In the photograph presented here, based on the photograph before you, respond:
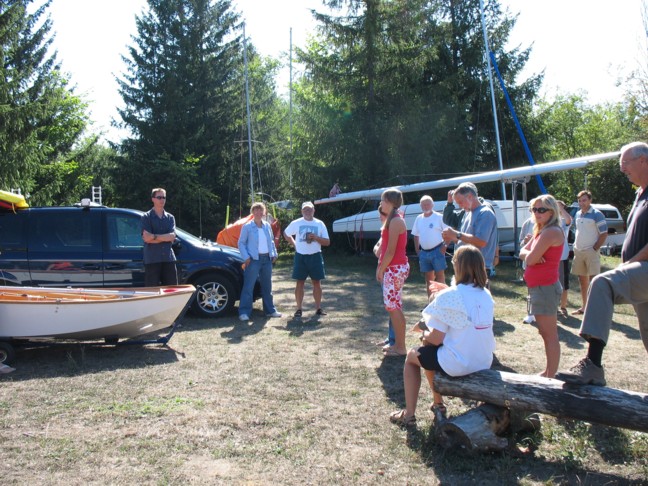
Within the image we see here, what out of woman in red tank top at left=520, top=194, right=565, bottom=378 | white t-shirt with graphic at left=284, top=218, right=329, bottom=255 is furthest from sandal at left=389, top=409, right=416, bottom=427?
white t-shirt with graphic at left=284, top=218, right=329, bottom=255

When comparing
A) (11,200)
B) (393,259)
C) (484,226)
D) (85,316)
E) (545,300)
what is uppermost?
(11,200)

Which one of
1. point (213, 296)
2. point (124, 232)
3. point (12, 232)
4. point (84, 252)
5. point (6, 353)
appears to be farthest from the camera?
point (213, 296)

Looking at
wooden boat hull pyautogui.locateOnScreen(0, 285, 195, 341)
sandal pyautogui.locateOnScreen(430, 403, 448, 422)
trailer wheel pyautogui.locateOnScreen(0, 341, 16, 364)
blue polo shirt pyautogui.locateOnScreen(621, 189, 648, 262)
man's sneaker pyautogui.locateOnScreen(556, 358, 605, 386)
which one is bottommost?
sandal pyautogui.locateOnScreen(430, 403, 448, 422)

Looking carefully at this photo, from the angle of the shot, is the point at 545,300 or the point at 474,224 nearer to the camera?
the point at 545,300

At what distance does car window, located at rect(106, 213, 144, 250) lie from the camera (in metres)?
7.97

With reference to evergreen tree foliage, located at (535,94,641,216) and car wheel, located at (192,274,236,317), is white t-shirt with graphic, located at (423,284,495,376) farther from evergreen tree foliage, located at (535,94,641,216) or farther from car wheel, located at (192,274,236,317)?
evergreen tree foliage, located at (535,94,641,216)

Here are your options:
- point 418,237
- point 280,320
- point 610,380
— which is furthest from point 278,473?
point 418,237

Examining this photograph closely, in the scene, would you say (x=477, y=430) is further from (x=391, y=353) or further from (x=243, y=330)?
(x=243, y=330)

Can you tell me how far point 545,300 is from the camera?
465 centimetres

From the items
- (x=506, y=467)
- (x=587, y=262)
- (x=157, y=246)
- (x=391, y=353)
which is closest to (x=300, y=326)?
(x=391, y=353)

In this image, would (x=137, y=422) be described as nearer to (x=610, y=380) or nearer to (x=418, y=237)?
(x=610, y=380)

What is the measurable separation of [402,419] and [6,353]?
421 cm

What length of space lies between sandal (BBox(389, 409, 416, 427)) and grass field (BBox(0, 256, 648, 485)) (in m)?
0.06

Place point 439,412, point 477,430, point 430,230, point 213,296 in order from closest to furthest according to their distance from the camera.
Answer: point 477,430 → point 439,412 → point 430,230 → point 213,296
